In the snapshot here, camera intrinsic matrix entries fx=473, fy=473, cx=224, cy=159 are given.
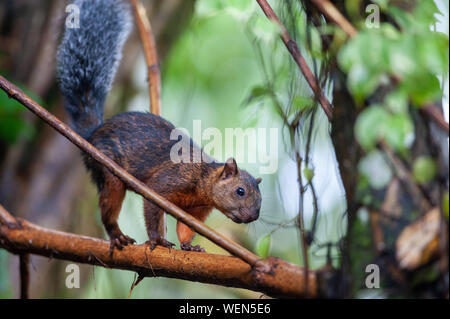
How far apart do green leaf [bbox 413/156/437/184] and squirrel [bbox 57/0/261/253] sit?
541 millimetres

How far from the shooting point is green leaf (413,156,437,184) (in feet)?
3.76

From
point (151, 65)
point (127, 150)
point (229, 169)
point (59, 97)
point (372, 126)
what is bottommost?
point (372, 126)

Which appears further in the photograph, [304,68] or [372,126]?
[304,68]

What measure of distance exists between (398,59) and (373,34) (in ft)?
0.26

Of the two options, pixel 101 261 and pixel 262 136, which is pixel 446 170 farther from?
pixel 101 261

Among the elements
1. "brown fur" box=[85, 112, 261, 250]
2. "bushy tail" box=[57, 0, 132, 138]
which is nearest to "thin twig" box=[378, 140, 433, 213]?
"brown fur" box=[85, 112, 261, 250]

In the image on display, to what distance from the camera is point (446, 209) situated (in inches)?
43.3

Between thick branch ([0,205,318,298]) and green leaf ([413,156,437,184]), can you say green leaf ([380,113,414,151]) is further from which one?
thick branch ([0,205,318,298])

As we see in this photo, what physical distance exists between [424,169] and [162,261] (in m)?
0.72

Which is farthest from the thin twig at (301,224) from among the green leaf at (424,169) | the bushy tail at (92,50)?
the bushy tail at (92,50)

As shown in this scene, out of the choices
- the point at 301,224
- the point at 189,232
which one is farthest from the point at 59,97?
the point at 301,224

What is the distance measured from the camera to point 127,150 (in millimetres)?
1672

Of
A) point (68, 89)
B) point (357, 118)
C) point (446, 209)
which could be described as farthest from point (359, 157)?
point (68, 89)

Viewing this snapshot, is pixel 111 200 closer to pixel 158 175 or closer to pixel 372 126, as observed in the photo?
pixel 158 175
